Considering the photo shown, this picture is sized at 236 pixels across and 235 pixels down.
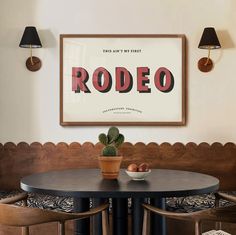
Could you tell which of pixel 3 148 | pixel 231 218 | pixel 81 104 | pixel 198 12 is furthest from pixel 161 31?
pixel 231 218

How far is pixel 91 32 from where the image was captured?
4.01 meters

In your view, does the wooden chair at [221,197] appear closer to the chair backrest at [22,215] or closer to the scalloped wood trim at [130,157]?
the scalloped wood trim at [130,157]

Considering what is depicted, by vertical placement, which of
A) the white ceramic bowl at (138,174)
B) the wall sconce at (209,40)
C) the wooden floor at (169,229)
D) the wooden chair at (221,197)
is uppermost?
the wall sconce at (209,40)

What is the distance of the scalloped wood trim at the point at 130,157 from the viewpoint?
4004 millimetres

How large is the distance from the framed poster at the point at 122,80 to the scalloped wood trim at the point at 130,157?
0.72ft

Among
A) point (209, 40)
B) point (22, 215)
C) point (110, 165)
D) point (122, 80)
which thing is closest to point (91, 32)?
point (122, 80)

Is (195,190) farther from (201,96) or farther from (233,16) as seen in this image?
(233,16)

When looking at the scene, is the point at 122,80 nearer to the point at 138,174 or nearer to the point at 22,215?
the point at 138,174

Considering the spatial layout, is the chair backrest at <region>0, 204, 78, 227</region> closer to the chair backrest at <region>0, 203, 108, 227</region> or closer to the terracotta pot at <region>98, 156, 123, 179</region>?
the chair backrest at <region>0, 203, 108, 227</region>

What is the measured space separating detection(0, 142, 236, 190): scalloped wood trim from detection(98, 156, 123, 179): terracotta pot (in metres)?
1.18

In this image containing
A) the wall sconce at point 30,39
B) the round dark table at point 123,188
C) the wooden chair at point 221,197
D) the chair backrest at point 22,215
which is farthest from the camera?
the wall sconce at point 30,39

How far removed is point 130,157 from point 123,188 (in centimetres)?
154

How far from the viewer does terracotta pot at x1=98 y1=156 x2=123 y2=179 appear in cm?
275

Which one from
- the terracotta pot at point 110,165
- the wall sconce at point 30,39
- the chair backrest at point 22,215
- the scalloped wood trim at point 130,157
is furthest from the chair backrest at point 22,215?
the wall sconce at point 30,39
